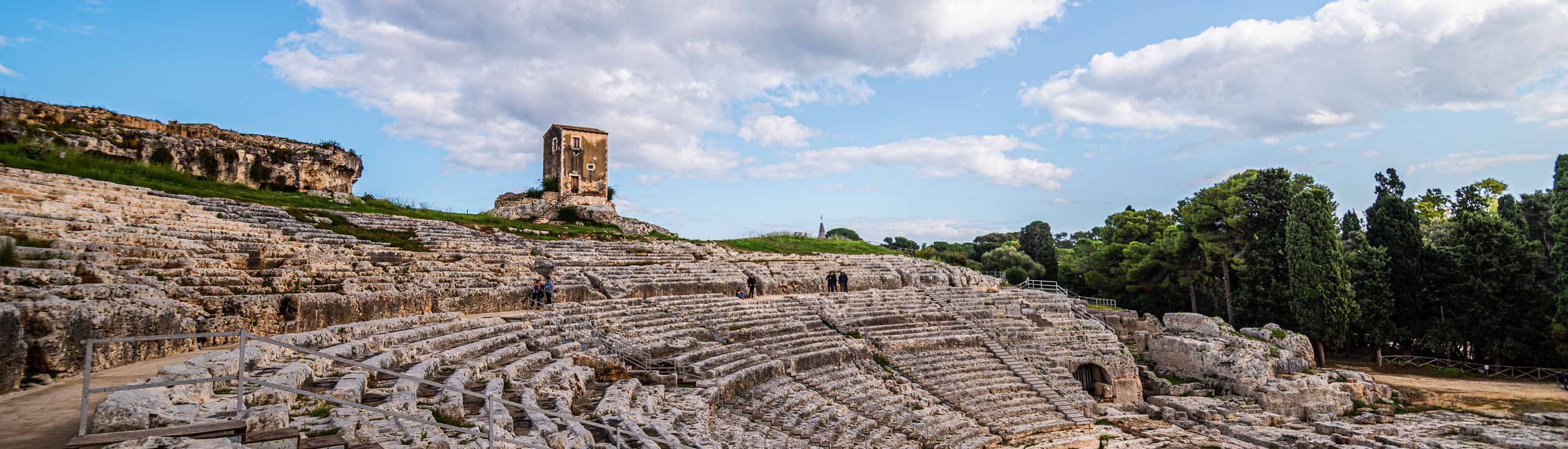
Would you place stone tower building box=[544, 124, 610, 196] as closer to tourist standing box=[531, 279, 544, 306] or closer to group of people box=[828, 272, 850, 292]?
group of people box=[828, 272, 850, 292]

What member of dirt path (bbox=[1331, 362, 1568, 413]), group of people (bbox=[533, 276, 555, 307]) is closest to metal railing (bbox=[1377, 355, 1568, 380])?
dirt path (bbox=[1331, 362, 1568, 413])

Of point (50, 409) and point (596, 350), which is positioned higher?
point (50, 409)

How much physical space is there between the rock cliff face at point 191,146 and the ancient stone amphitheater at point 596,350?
17.0ft

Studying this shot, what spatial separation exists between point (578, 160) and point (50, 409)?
32.0 m

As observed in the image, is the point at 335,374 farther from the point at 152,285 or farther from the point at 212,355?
the point at 152,285

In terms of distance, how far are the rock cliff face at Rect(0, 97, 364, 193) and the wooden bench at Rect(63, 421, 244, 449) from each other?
19069mm

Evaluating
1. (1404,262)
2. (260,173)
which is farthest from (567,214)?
(1404,262)

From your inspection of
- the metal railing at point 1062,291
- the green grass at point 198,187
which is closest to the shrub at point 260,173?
the green grass at point 198,187

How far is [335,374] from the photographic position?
755cm

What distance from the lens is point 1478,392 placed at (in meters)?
20.7

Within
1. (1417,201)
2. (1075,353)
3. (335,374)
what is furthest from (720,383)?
(1417,201)

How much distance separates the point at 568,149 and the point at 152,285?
2741cm

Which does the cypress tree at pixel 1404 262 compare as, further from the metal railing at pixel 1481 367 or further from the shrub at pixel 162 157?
the shrub at pixel 162 157

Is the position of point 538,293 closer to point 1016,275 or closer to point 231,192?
point 231,192
